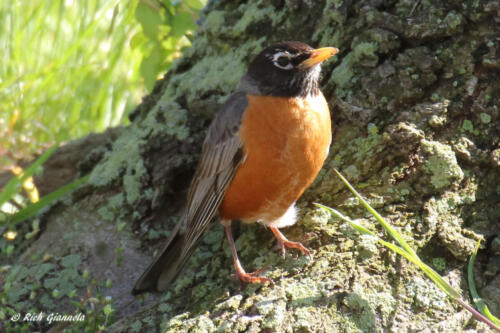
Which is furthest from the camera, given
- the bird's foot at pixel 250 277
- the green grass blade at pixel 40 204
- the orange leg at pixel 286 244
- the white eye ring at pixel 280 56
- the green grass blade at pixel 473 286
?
the green grass blade at pixel 40 204

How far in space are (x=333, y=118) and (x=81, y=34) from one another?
3.25 meters

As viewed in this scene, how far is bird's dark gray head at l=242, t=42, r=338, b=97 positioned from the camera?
3723 millimetres

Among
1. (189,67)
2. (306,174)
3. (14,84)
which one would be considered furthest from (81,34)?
(306,174)

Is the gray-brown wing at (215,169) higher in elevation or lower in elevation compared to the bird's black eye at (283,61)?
lower

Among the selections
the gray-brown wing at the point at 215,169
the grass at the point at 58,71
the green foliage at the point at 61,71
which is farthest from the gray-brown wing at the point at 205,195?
the grass at the point at 58,71

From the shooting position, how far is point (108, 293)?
380cm

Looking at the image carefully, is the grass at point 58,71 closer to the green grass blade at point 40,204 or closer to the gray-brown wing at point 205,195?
the green grass blade at point 40,204

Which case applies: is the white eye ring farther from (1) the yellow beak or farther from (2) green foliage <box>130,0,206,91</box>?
(2) green foliage <box>130,0,206,91</box>

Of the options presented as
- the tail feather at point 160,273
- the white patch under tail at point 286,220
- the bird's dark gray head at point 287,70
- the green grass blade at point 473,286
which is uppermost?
the bird's dark gray head at point 287,70

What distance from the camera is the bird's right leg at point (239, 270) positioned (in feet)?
10.4

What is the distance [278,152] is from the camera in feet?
11.6

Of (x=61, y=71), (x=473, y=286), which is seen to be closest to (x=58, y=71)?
(x=61, y=71)

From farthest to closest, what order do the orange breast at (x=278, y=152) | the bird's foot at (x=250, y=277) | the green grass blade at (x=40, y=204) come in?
the green grass blade at (x=40, y=204) → the orange breast at (x=278, y=152) → the bird's foot at (x=250, y=277)

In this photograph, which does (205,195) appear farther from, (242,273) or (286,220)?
(242,273)
